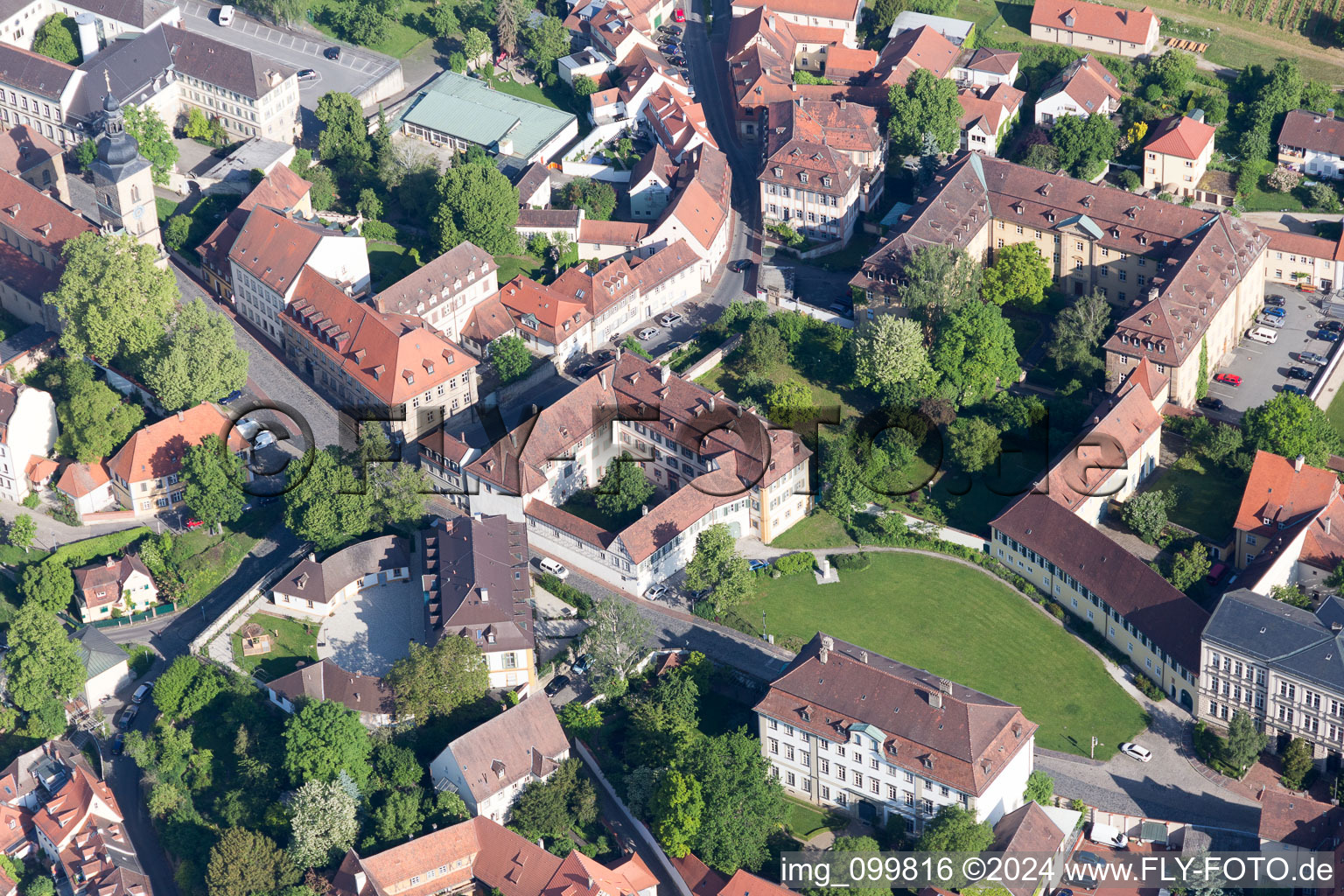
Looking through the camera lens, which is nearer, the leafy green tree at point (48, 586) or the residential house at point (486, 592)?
the residential house at point (486, 592)

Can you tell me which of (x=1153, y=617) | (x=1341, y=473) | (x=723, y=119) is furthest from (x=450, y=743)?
(x=723, y=119)

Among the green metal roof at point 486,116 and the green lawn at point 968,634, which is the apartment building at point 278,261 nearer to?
the green metal roof at point 486,116

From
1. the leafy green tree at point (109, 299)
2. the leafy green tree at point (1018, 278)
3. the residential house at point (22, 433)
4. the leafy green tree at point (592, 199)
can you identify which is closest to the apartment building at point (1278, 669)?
the leafy green tree at point (1018, 278)

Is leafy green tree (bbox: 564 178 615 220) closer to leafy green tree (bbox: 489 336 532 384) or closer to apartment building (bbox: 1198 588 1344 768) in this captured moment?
leafy green tree (bbox: 489 336 532 384)

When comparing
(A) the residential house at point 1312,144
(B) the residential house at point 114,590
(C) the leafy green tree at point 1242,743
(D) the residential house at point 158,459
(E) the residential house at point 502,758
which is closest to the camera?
(E) the residential house at point 502,758

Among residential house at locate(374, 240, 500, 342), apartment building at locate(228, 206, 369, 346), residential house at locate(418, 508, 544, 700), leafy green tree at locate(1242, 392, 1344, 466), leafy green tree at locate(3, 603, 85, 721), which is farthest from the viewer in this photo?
apartment building at locate(228, 206, 369, 346)

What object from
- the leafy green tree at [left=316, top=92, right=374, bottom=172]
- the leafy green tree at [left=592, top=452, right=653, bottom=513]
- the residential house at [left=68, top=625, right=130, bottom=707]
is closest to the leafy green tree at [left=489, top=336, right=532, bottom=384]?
the leafy green tree at [left=592, top=452, right=653, bottom=513]

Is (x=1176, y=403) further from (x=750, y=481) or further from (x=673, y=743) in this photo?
(x=673, y=743)

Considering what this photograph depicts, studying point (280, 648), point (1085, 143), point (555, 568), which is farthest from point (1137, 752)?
point (1085, 143)
